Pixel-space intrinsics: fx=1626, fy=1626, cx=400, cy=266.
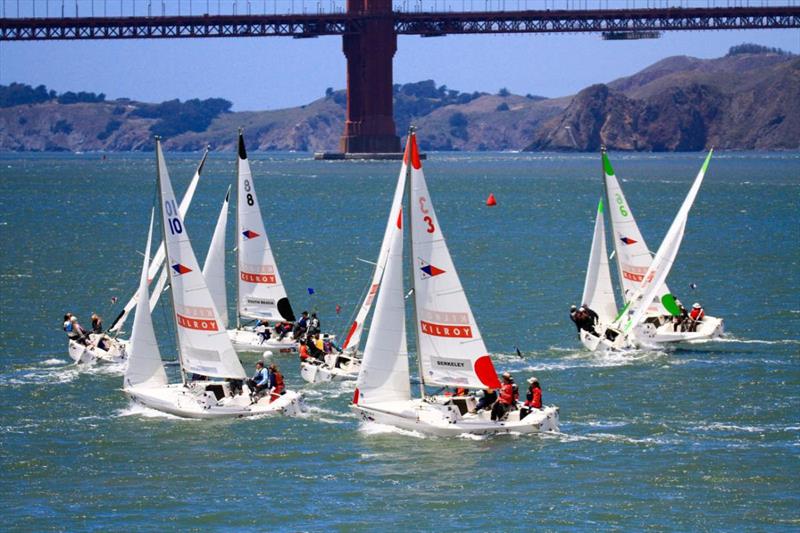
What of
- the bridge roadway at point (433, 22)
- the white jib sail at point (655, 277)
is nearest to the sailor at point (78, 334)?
the white jib sail at point (655, 277)

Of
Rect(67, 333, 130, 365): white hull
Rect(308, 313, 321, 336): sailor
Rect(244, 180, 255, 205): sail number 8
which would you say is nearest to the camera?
Rect(308, 313, 321, 336): sailor

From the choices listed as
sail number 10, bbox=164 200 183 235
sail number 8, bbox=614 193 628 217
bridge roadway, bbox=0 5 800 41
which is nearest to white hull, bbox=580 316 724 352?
sail number 8, bbox=614 193 628 217

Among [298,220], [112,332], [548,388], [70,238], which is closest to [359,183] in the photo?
[298,220]

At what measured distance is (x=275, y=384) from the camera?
3225cm

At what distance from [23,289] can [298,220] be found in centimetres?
3818

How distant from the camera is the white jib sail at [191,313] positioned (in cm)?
3247

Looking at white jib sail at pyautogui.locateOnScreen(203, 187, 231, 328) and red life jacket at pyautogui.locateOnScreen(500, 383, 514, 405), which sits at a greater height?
white jib sail at pyautogui.locateOnScreen(203, 187, 231, 328)

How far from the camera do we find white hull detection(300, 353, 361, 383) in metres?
36.0

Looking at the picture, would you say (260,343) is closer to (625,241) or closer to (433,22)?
(625,241)

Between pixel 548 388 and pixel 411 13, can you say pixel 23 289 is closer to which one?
pixel 548 388

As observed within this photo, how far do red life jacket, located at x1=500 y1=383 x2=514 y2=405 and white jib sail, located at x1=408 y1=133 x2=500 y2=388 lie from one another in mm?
174

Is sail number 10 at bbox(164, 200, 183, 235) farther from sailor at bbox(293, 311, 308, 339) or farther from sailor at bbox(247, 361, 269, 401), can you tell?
sailor at bbox(293, 311, 308, 339)

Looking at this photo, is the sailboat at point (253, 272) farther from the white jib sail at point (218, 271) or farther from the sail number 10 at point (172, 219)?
A: the sail number 10 at point (172, 219)

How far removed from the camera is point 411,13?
191125 millimetres
